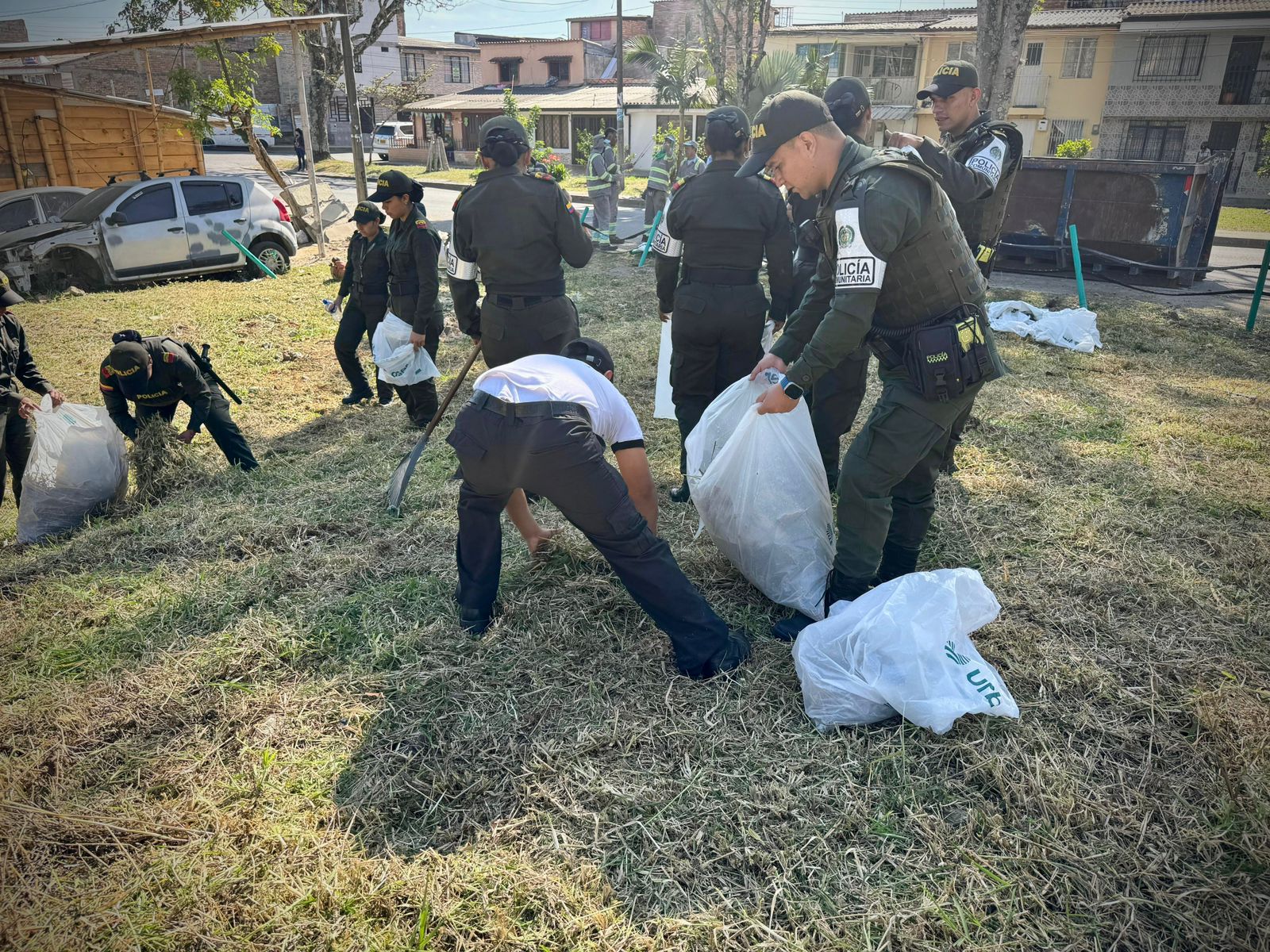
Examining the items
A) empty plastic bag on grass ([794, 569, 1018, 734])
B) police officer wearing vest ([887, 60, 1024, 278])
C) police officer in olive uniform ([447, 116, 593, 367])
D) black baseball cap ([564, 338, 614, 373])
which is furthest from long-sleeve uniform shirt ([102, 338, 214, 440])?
police officer wearing vest ([887, 60, 1024, 278])

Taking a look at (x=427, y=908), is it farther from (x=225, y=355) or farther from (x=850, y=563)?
(x=225, y=355)

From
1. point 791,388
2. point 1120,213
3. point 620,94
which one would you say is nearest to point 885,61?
point 620,94

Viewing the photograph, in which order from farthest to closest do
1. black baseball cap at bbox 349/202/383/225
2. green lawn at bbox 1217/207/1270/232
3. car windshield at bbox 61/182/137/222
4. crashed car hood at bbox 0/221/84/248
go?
green lawn at bbox 1217/207/1270/232 < car windshield at bbox 61/182/137/222 < crashed car hood at bbox 0/221/84/248 < black baseball cap at bbox 349/202/383/225

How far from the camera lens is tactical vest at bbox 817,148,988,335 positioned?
2.56 metres

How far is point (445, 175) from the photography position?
1087 inches

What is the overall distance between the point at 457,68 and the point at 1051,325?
1948 inches

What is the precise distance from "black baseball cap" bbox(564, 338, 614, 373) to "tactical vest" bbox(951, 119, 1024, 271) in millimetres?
2160

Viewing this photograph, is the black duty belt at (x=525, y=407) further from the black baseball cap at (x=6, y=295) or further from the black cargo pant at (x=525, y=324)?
the black baseball cap at (x=6, y=295)

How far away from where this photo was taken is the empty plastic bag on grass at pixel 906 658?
2.30 m

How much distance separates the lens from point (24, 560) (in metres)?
4.01

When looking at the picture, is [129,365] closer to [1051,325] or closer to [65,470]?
[65,470]

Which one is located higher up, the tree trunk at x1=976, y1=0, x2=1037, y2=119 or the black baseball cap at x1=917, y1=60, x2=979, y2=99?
the tree trunk at x1=976, y1=0, x2=1037, y2=119

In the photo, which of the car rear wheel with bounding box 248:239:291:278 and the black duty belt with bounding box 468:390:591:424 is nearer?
the black duty belt with bounding box 468:390:591:424

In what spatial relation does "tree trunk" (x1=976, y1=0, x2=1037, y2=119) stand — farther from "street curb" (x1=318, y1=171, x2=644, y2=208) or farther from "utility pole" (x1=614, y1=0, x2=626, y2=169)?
"utility pole" (x1=614, y1=0, x2=626, y2=169)
